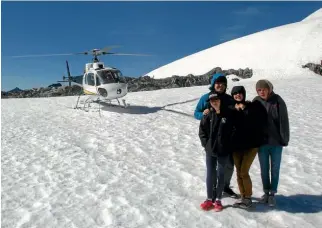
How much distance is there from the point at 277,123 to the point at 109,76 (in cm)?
1180

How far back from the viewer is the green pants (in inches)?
227

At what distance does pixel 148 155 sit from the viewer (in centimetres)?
996

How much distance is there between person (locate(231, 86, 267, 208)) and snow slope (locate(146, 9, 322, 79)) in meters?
31.5

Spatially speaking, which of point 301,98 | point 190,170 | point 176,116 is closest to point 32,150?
point 190,170

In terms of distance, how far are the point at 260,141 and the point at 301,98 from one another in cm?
1473

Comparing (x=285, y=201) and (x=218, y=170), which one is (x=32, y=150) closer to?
(x=218, y=170)

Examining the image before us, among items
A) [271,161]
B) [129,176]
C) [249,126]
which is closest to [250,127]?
[249,126]

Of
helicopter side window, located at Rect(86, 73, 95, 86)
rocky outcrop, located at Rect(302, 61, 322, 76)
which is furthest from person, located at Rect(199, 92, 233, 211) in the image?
rocky outcrop, located at Rect(302, 61, 322, 76)

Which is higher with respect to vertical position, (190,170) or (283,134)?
(283,134)

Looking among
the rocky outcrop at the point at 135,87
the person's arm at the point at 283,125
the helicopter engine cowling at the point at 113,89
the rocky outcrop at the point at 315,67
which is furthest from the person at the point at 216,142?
the rocky outcrop at the point at 315,67

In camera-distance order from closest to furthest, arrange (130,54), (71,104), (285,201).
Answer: (285,201) < (130,54) < (71,104)

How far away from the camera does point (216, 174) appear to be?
600cm

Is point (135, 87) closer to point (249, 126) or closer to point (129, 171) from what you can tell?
point (129, 171)

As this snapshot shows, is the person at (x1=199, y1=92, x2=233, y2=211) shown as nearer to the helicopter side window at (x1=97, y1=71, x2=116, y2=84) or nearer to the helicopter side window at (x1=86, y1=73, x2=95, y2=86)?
Result: the helicopter side window at (x1=97, y1=71, x2=116, y2=84)
